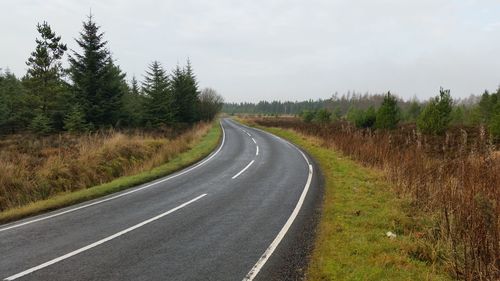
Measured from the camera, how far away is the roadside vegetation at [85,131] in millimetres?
11297

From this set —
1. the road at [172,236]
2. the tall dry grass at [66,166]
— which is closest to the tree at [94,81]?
the tall dry grass at [66,166]

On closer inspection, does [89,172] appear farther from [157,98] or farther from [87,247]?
[157,98]

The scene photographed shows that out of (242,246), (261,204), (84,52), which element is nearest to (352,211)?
(261,204)

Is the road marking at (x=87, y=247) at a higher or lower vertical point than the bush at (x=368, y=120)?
lower

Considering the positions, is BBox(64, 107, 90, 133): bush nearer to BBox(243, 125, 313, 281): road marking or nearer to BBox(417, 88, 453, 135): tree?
BBox(243, 125, 313, 281): road marking

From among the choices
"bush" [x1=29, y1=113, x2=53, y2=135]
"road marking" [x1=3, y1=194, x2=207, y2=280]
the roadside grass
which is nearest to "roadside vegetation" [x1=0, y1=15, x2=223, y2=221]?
"bush" [x1=29, y1=113, x2=53, y2=135]

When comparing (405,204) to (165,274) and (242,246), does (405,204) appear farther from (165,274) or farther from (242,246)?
(165,274)

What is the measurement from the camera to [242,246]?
21.2ft

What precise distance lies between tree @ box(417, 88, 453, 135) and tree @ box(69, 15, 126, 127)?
23.8m

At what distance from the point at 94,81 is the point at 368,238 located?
25.7 meters

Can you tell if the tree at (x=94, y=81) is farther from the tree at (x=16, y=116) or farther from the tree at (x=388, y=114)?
the tree at (x=388, y=114)

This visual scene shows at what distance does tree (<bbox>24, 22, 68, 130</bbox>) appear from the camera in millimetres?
27359

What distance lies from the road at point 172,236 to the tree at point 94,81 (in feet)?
56.8

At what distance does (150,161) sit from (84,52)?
1523cm
